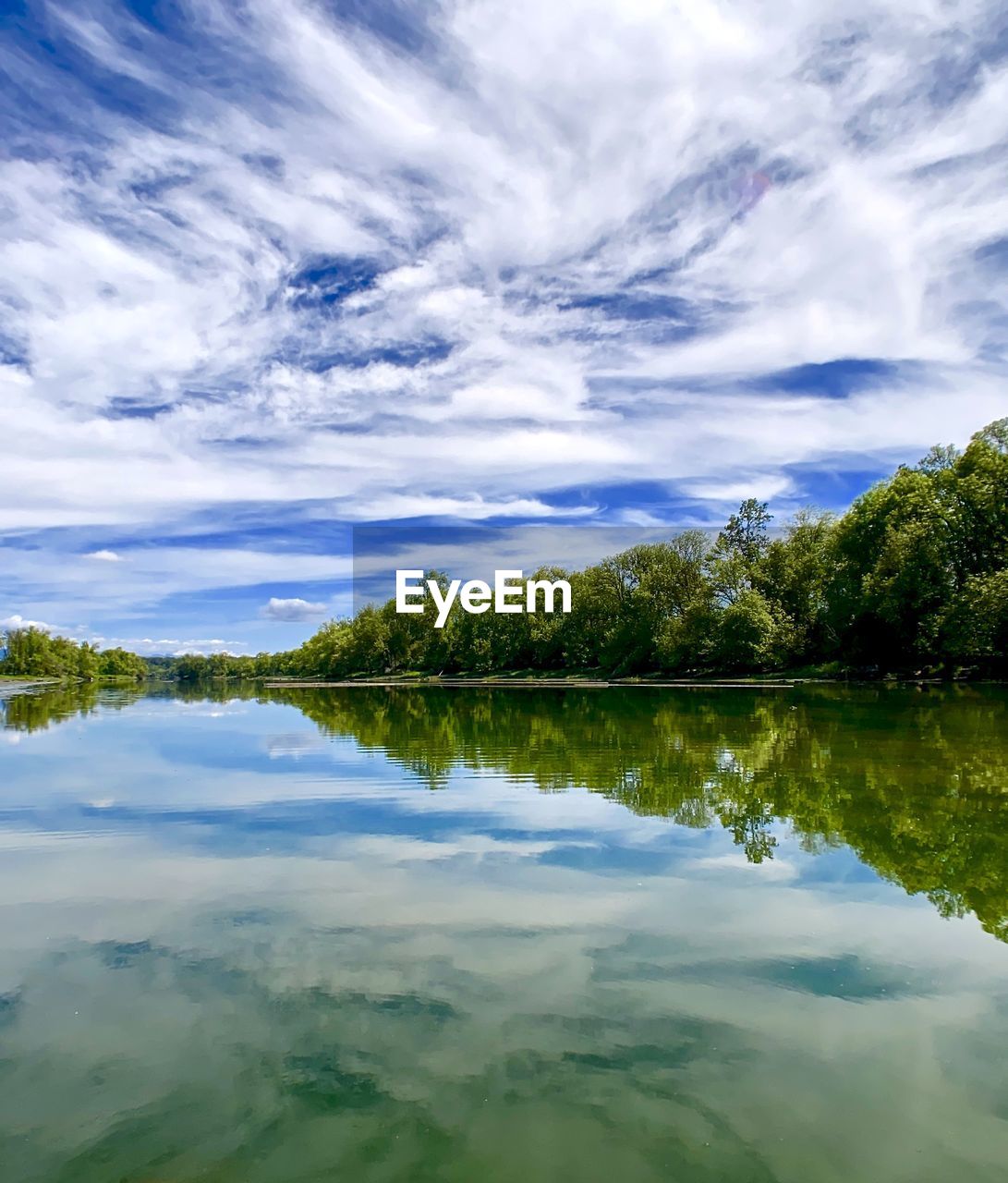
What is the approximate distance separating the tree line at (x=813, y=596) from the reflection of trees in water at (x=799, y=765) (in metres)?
15.5

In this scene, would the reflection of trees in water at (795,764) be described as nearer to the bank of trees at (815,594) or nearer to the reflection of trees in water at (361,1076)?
the reflection of trees in water at (361,1076)

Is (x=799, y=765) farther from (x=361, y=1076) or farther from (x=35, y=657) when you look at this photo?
(x=35, y=657)

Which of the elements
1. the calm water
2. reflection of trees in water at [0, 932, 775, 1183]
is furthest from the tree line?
reflection of trees in water at [0, 932, 775, 1183]

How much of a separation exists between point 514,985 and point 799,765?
13.7 m

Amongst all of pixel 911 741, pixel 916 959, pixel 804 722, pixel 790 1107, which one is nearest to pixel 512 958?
pixel 790 1107

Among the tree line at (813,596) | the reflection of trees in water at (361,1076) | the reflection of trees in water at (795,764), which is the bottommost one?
the reflection of trees in water at (361,1076)

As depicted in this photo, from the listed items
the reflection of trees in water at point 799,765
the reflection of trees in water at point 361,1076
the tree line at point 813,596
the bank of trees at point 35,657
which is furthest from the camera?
the bank of trees at point 35,657

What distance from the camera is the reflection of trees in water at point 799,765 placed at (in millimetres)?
11172

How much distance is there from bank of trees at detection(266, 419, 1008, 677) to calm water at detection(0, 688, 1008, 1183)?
43294 mm

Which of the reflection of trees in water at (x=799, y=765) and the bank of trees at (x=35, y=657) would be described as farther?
the bank of trees at (x=35, y=657)

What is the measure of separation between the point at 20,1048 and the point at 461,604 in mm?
112897

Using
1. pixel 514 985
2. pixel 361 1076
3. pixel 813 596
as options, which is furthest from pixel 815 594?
pixel 361 1076

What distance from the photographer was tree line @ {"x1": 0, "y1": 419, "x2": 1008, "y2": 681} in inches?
Result: 2117

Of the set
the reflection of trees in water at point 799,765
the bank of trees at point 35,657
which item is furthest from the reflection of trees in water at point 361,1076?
the bank of trees at point 35,657
